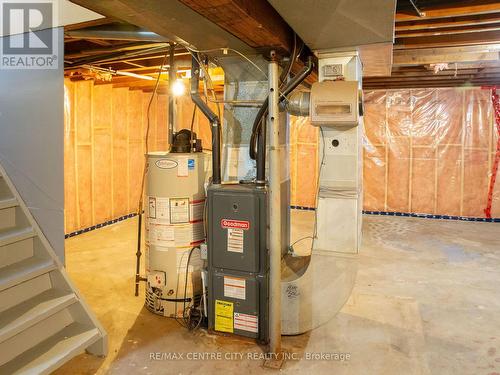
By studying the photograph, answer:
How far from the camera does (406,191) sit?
21.5 ft

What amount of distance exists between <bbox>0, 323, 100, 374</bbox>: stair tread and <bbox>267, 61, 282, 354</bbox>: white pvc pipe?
98 centimetres

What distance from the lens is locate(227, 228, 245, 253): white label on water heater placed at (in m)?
2.56

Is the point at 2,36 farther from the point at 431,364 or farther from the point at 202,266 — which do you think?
the point at 431,364

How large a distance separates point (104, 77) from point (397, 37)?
3.15m

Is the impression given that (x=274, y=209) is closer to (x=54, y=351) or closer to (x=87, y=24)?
(x=54, y=351)

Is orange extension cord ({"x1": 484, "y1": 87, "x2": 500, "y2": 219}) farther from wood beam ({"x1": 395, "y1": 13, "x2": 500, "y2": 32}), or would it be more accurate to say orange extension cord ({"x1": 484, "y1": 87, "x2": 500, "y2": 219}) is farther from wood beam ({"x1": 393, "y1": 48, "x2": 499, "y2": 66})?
wood beam ({"x1": 395, "y1": 13, "x2": 500, "y2": 32})

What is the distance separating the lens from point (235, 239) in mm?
2578

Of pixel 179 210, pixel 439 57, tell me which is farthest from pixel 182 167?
pixel 439 57

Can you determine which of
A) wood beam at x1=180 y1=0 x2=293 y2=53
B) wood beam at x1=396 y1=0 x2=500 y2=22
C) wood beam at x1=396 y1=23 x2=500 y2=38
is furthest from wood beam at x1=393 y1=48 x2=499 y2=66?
wood beam at x1=180 y1=0 x2=293 y2=53

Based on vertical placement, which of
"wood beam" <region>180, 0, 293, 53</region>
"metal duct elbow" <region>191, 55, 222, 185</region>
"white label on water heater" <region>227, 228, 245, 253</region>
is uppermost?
"wood beam" <region>180, 0, 293, 53</region>

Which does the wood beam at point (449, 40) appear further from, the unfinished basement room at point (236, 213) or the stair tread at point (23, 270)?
the stair tread at point (23, 270)

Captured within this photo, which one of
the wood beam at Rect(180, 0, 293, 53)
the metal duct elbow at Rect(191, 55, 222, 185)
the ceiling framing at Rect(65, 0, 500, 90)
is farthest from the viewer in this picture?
the metal duct elbow at Rect(191, 55, 222, 185)

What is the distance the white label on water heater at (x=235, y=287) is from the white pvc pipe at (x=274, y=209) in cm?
24

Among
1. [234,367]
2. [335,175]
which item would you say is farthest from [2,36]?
[234,367]
